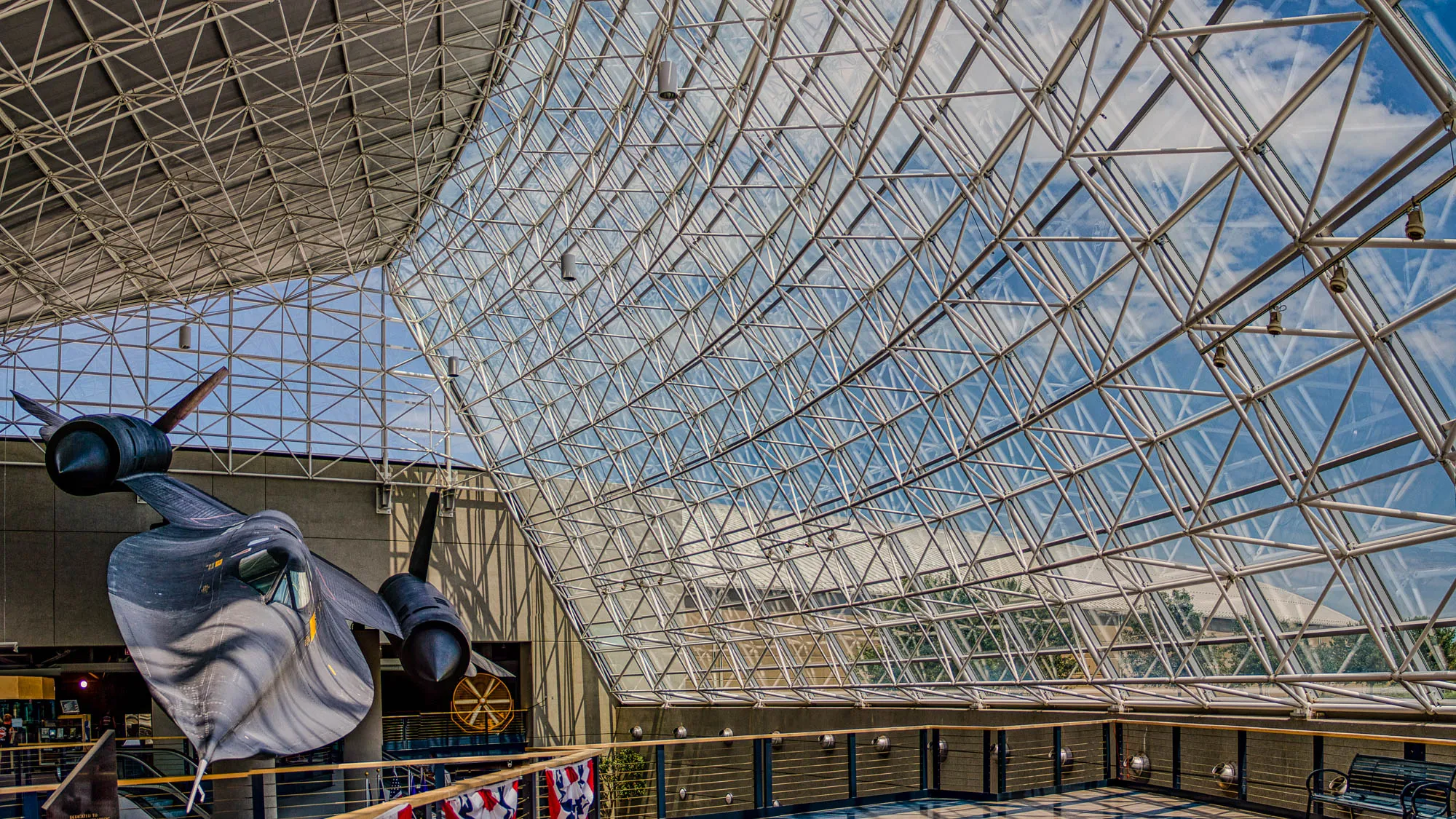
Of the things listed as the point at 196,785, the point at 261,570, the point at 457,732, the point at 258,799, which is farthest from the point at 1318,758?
the point at 457,732

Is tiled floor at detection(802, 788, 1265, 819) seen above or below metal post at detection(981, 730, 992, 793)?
below

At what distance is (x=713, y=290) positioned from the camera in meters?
20.5

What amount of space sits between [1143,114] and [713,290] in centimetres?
983

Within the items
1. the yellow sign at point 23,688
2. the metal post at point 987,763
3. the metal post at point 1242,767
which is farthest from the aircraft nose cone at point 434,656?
the yellow sign at point 23,688

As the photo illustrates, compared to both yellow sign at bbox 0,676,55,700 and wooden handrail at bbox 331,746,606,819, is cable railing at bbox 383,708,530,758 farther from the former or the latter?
wooden handrail at bbox 331,746,606,819

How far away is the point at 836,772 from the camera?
2725 centimetres

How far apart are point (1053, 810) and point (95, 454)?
1620cm

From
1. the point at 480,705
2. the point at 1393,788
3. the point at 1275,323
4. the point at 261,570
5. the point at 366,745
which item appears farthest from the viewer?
the point at 480,705

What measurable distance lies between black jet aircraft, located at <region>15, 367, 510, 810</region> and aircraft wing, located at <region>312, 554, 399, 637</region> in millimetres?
49

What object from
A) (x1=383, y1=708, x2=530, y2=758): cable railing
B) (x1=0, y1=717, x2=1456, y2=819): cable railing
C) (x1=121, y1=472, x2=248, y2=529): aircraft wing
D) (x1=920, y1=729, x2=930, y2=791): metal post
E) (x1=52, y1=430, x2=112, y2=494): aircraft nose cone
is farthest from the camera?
(x1=383, y1=708, x2=530, y2=758): cable railing

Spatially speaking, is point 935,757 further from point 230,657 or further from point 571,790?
point 230,657

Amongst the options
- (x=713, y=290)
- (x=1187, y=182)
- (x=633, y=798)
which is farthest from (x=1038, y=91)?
(x=633, y=798)

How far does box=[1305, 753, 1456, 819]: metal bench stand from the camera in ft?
32.1

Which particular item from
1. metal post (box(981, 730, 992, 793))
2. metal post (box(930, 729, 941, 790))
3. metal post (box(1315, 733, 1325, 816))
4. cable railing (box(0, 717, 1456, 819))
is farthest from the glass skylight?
metal post (box(930, 729, 941, 790))
